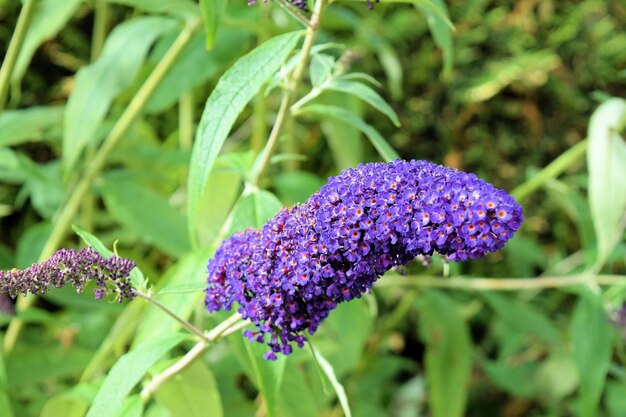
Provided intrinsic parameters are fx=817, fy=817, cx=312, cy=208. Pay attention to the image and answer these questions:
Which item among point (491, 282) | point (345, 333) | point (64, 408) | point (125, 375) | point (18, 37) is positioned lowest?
point (491, 282)

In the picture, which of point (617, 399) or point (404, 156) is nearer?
point (617, 399)

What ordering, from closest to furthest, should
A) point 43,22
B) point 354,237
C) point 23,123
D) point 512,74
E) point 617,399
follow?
1. point 354,237
2. point 43,22
3. point 23,123
4. point 617,399
5. point 512,74

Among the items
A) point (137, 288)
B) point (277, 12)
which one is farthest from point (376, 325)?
point (137, 288)

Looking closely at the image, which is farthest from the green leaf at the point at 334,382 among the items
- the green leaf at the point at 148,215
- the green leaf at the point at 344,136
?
the green leaf at the point at 344,136

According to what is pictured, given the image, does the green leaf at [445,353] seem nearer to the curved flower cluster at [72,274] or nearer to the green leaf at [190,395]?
the green leaf at [190,395]

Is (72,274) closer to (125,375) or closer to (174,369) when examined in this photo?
(125,375)

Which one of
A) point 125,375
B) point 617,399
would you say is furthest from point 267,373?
point 617,399
